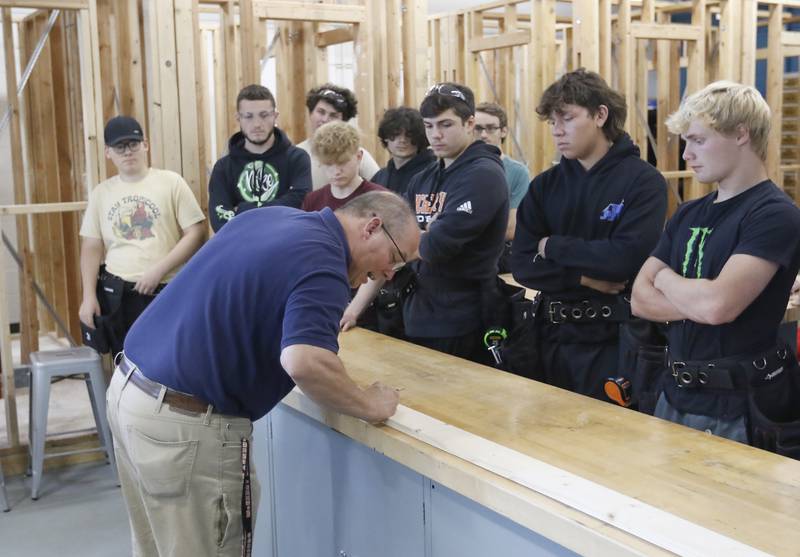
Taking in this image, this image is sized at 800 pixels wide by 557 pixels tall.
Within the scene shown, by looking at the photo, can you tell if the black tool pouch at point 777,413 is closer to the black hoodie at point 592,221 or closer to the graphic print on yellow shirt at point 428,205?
the black hoodie at point 592,221

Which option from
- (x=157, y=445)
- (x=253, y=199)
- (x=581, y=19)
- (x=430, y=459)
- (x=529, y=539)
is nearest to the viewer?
(x=529, y=539)

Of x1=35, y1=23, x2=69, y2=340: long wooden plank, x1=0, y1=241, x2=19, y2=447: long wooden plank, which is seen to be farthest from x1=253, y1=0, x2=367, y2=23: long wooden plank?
x1=35, y1=23, x2=69, y2=340: long wooden plank

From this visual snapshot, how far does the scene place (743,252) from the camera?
2082mm

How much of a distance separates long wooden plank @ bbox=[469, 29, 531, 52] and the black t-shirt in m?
4.23

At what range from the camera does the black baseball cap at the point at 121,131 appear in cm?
416

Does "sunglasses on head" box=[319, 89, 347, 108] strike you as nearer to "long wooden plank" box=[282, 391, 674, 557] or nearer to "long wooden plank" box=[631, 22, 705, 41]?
"long wooden plank" box=[282, 391, 674, 557]

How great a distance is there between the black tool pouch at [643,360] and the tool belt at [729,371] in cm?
22

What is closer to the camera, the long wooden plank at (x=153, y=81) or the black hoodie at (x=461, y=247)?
the black hoodie at (x=461, y=247)

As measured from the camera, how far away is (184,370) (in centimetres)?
201

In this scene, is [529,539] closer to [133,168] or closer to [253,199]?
[253,199]

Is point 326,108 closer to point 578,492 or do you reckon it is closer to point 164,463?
point 164,463

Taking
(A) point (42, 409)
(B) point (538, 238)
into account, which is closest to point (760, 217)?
(B) point (538, 238)

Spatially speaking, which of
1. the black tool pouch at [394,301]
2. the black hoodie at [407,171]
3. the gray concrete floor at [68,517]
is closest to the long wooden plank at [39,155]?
the gray concrete floor at [68,517]

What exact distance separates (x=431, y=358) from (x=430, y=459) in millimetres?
Answer: 884
